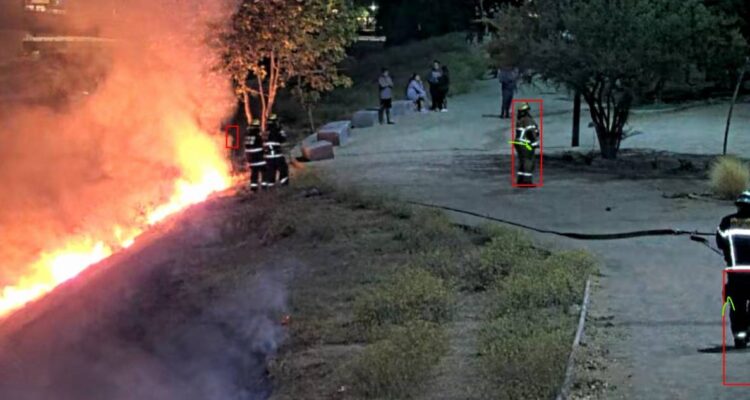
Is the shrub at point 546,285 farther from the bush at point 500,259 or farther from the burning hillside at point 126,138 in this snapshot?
the burning hillside at point 126,138

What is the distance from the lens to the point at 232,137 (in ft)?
81.7

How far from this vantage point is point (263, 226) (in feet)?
46.8

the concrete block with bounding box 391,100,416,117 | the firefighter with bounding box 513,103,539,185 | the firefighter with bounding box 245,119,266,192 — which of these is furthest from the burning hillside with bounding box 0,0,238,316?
the concrete block with bounding box 391,100,416,117

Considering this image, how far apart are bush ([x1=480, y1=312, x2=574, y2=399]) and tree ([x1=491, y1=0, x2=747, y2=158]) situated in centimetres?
957

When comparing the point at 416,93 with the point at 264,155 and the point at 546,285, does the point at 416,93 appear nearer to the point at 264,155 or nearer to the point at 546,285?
the point at 264,155

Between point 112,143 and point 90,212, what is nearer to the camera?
point 90,212

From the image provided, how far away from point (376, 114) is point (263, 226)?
13.9 meters

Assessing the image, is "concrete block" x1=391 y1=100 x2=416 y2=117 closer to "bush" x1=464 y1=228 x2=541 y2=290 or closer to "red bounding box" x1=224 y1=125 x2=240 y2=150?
"red bounding box" x1=224 y1=125 x2=240 y2=150

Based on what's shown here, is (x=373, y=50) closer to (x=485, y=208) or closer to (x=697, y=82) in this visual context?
(x=697, y=82)

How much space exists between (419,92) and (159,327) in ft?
66.7

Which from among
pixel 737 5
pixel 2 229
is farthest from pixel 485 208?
pixel 737 5

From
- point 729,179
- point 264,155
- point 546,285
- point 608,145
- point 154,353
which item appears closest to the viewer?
point 546,285

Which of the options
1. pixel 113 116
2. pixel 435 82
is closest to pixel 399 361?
pixel 113 116

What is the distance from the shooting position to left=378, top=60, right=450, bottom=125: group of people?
27172 mm
